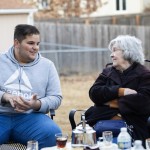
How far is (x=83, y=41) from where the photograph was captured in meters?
19.3

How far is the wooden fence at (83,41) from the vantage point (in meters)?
17.9

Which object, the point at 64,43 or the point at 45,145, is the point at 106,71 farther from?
the point at 64,43

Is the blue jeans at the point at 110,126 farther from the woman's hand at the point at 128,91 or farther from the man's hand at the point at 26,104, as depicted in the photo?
the man's hand at the point at 26,104

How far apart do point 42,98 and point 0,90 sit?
0.45m

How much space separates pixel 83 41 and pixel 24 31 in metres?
13.6

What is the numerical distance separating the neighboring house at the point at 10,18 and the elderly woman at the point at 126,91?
276 inches

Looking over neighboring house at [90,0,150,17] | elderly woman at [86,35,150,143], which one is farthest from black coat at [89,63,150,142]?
neighboring house at [90,0,150,17]

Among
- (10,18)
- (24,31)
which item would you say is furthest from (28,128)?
(10,18)

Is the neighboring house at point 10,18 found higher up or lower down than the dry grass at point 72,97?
higher up

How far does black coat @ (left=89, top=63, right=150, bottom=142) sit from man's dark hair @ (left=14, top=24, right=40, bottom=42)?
885mm

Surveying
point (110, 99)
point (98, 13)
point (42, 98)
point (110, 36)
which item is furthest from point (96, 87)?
point (98, 13)

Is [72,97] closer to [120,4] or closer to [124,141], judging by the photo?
[124,141]

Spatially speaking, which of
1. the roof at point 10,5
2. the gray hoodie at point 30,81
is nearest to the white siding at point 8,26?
the roof at point 10,5

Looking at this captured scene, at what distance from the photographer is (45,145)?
5.58 metres
